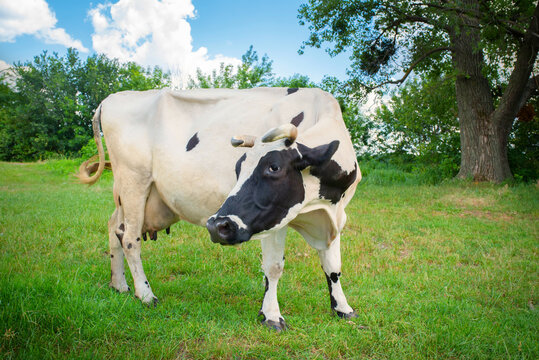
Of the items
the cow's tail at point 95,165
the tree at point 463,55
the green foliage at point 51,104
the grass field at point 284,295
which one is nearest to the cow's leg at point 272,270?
the grass field at point 284,295

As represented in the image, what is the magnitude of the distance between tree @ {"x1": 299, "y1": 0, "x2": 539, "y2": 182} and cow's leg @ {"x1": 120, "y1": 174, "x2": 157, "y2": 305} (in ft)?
33.1

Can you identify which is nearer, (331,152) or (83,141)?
(331,152)

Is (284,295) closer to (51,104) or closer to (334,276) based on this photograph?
(334,276)

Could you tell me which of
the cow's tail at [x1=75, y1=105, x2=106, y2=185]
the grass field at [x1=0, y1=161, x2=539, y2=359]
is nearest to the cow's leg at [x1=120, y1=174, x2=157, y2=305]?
the grass field at [x1=0, y1=161, x2=539, y2=359]

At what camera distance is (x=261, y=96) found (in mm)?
3893

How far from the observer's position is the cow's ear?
2.93 meters

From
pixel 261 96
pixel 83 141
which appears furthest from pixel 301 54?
pixel 83 141

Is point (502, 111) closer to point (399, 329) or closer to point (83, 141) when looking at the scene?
point (399, 329)

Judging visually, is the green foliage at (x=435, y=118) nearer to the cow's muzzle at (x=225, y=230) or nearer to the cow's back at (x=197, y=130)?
the cow's back at (x=197, y=130)

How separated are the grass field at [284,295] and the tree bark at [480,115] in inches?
194

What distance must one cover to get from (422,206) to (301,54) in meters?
7.18

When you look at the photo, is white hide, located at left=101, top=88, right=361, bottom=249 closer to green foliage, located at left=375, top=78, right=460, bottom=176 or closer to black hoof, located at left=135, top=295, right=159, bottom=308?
black hoof, located at left=135, top=295, right=159, bottom=308

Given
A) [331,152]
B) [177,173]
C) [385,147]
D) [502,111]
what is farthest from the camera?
[385,147]

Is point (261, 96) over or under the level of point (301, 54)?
under
